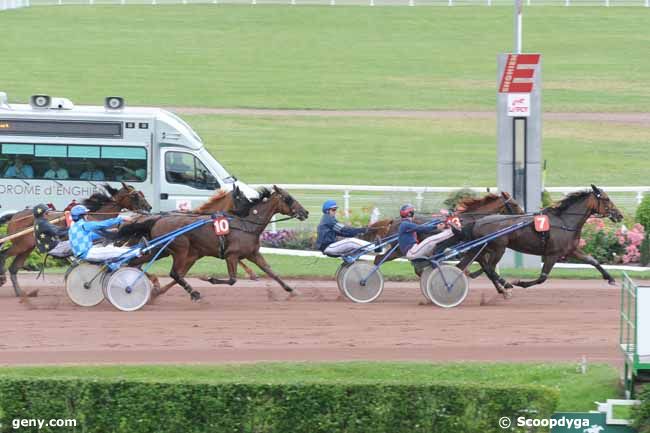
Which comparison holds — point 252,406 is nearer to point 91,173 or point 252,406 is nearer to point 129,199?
point 129,199

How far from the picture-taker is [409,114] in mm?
36312

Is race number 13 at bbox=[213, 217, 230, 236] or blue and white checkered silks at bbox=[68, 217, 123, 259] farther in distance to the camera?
race number 13 at bbox=[213, 217, 230, 236]

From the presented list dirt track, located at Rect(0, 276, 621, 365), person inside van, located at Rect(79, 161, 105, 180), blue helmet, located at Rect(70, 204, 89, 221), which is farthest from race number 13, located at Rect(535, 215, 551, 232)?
person inside van, located at Rect(79, 161, 105, 180)

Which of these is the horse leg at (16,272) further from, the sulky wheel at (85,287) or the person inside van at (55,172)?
the person inside van at (55,172)

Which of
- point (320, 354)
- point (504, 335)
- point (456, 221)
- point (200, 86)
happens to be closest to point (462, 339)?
point (504, 335)

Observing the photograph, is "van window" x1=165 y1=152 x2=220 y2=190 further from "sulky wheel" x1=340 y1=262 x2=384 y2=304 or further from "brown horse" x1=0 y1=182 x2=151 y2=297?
"sulky wheel" x1=340 y1=262 x2=384 y2=304

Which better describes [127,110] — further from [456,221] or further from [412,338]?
[412,338]

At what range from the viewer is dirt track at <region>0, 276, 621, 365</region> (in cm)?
1302

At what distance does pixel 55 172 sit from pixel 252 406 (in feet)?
38.3

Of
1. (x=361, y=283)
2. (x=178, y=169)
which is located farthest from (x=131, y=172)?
(x=361, y=283)

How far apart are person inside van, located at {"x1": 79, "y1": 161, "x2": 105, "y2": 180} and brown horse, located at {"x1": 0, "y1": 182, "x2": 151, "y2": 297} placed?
11.6ft

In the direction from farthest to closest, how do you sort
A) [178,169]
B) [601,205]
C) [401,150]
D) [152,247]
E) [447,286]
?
[401,150] < [178,169] < [601,205] < [447,286] < [152,247]

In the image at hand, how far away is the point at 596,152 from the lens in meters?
32.2

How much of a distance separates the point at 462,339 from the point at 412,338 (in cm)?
52
